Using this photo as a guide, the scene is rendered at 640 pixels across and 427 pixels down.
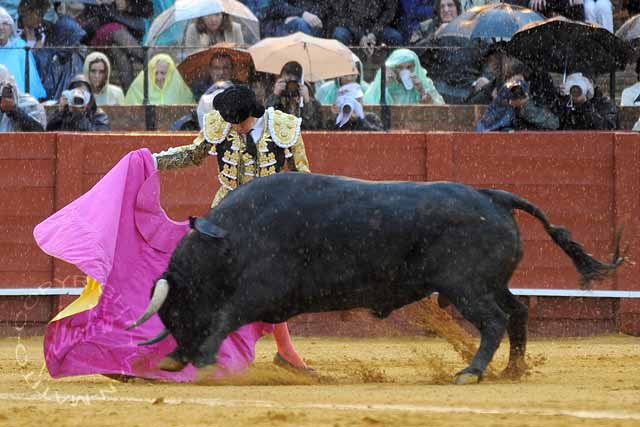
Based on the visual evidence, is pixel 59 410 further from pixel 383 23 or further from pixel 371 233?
pixel 383 23

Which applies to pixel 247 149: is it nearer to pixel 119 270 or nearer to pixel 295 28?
pixel 119 270

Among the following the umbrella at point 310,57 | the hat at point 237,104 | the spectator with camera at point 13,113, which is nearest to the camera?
the hat at point 237,104

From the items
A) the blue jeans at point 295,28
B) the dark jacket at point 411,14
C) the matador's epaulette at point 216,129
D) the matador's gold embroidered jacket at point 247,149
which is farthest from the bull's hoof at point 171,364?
the dark jacket at point 411,14

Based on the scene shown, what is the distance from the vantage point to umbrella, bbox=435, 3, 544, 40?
1010 centimetres

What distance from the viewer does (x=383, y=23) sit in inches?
434

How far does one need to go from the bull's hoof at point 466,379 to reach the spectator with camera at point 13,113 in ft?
15.1

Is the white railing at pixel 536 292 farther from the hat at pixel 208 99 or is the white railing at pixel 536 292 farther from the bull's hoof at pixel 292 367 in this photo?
the bull's hoof at pixel 292 367

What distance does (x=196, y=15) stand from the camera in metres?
10.3

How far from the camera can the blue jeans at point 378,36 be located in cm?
1098

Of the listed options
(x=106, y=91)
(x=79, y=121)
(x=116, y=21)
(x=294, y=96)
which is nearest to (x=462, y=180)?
(x=294, y=96)

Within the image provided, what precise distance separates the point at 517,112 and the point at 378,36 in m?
1.92

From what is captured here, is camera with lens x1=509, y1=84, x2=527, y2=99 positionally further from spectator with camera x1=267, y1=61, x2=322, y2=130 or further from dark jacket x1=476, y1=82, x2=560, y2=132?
spectator with camera x1=267, y1=61, x2=322, y2=130

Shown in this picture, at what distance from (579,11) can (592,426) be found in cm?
665

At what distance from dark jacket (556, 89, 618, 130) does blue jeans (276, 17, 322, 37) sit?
2220mm
